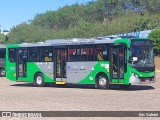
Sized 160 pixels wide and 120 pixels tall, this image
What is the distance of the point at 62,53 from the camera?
2536 cm

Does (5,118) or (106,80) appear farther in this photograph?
(106,80)

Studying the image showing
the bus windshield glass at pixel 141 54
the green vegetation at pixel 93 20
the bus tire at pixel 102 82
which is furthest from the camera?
Answer: the green vegetation at pixel 93 20

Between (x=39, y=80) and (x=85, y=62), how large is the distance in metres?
4.32

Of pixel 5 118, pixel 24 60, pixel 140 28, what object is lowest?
pixel 5 118

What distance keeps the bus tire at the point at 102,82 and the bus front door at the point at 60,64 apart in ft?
8.35

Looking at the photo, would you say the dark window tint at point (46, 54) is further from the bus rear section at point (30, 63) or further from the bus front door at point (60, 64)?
the bus front door at point (60, 64)

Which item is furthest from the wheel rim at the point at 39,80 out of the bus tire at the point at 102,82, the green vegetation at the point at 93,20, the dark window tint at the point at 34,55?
the green vegetation at the point at 93,20

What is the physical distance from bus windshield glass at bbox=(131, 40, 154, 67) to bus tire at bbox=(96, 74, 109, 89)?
1997 millimetres

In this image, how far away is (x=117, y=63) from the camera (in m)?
22.3

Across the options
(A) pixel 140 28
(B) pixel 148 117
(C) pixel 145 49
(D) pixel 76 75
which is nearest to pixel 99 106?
(B) pixel 148 117

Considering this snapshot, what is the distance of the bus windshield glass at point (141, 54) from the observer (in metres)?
21.9

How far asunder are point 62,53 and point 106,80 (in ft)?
12.0

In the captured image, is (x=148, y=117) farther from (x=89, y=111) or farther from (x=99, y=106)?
(x=99, y=106)

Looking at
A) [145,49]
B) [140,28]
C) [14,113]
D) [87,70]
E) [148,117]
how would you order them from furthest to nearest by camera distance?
[140,28]
[87,70]
[145,49]
[14,113]
[148,117]
